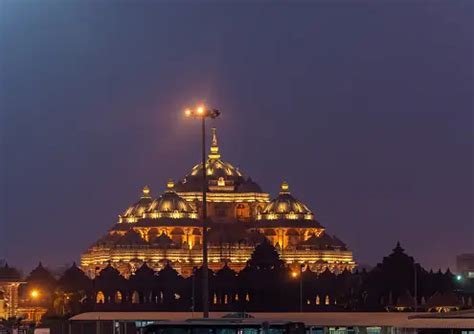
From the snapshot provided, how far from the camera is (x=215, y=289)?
13525 centimetres

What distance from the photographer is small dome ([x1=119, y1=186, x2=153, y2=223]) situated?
594 feet

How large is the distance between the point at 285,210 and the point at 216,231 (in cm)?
925

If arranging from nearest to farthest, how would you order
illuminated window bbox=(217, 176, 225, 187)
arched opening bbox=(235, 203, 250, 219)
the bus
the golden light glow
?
the bus, the golden light glow, arched opening bbox=(235, 203, 250, 219), illuminated window bbox=(217, 176, 225, 187)

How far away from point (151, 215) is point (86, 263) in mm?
9214

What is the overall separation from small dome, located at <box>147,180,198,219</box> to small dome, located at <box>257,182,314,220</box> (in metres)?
9.00

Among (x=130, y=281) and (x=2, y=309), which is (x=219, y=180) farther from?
(x=2, y=309)

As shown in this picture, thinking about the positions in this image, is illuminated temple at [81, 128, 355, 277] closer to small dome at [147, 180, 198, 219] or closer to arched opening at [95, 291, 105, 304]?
small dome at [147, 180, 198, 219]

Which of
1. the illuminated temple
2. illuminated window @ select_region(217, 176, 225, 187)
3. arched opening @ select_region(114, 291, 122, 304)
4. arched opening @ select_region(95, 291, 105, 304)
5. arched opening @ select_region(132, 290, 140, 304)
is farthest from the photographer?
illuminated window @ select_region(217, 176, 225, 187)

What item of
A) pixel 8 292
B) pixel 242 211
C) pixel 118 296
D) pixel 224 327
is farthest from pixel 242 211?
pixel 224 327

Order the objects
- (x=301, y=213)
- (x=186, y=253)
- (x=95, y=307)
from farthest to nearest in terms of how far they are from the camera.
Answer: (x=301, y=213), (x=186, y=253), (x=95, y=307)

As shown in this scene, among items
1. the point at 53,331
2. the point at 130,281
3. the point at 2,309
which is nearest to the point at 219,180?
the point at 130,281

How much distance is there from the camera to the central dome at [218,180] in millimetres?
182750

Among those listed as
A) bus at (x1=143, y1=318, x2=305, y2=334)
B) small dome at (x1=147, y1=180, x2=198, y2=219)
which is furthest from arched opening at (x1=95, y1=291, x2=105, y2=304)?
bus at (x1=143, y1=318, x2=305, y2=334)

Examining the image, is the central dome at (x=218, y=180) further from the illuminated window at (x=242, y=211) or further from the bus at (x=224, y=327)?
the bus at (x=224, y=327)
